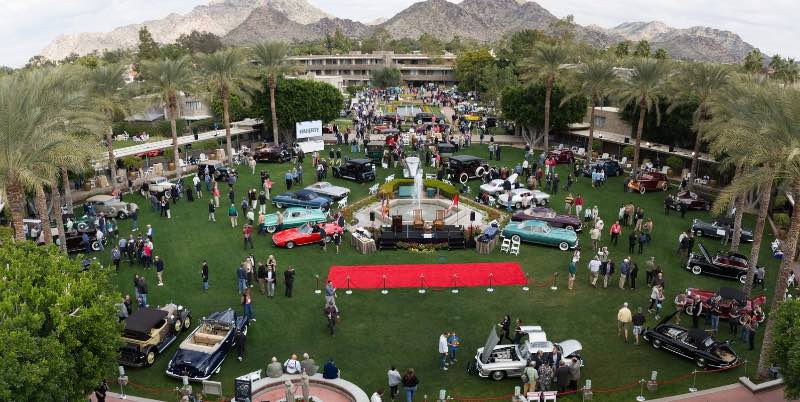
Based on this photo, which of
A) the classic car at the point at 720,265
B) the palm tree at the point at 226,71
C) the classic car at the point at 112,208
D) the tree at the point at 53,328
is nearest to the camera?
the tree at the point at 53,328

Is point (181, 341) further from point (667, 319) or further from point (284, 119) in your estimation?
point (284, 119)

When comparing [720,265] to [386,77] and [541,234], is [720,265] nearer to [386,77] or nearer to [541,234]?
[541,234]

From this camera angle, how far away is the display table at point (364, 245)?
2659 centimetres

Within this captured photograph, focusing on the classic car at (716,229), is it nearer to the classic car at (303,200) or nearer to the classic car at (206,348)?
the classic car at (303,200)

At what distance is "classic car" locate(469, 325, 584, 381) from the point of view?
16.4 metres

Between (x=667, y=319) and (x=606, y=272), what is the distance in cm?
372

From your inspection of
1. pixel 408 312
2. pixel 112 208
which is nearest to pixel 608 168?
pixel 408 312

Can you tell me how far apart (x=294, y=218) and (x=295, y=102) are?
23803 mm

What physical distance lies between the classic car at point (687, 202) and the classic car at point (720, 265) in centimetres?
903

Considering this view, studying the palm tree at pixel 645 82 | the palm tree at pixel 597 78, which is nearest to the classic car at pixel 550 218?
the palm tree at pixel 645 82

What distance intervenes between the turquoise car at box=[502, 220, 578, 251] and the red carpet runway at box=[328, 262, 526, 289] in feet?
8.40

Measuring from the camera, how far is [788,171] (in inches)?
619

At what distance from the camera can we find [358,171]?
39.6 meters

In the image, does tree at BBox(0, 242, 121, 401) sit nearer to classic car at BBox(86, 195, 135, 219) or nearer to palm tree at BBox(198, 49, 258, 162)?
classic car at BBox(86, 195, 135, 219)
